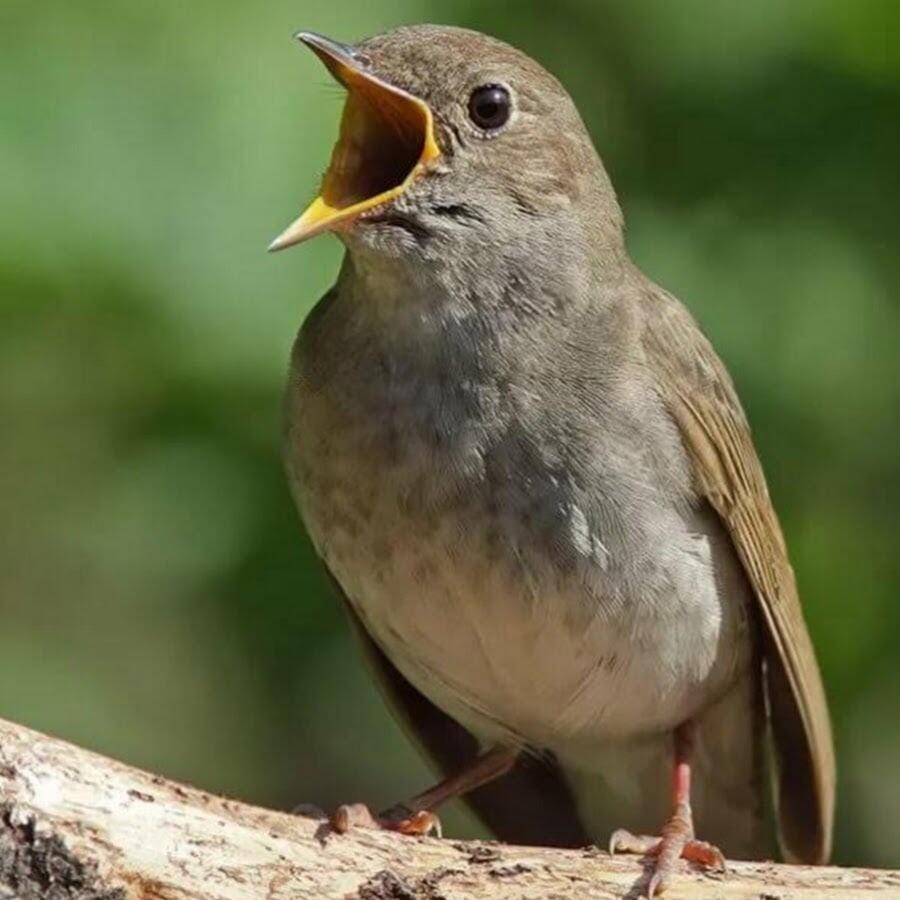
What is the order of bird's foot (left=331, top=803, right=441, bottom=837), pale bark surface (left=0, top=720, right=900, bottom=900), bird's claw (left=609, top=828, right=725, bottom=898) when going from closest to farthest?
pale bark surface (left=0, top=720, right=900, bottom=900) < bird's claw (left=609, top=828, right=725, bottom=898) < bird's foot (left=331, top=803, right=441, bottom=837)

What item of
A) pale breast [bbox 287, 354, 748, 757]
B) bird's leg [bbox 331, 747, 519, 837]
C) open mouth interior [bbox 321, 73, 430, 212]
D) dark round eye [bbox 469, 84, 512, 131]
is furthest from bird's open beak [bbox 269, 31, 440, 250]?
bird's leg [bbox 331, 747, 519, 837]

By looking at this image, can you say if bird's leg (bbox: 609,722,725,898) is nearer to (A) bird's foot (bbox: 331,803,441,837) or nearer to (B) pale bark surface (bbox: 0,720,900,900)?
(B) pale bark surface (bbox: 0,720,900,900)

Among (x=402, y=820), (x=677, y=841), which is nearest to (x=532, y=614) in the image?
(x=677, y=841)

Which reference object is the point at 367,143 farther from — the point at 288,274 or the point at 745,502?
the point at 745,502

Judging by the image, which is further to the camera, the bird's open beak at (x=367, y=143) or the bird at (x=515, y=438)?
the bird at (x=515, y=438)

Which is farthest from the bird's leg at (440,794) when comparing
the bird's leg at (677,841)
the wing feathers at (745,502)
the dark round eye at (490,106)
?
the dark round eye at (490,106)

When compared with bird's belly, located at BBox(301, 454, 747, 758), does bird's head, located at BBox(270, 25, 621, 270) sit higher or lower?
higher

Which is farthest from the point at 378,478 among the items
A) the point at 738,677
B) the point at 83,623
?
the point at 83,623

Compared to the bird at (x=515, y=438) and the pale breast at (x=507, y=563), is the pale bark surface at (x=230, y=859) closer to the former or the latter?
the bird at (x=515, y=438)
